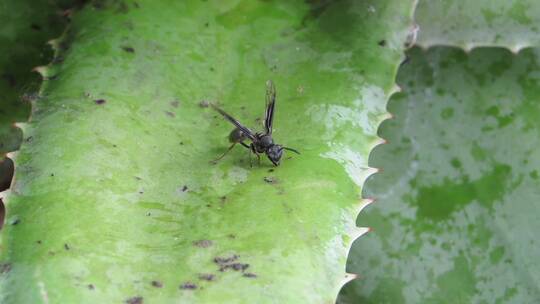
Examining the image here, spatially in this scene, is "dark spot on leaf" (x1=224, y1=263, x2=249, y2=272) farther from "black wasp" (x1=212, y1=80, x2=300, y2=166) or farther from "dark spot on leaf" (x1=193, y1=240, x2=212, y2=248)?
"black wasp" (x1=212, y1=80, x2=300, y2=166)

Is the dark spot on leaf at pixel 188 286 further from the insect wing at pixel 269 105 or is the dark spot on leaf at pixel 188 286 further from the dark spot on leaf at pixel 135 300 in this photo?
the insect wing at pixel 269 105

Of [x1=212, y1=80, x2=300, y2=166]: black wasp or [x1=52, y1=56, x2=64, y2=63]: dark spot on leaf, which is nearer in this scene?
[x1=212, y1=80, x2=300, y2=166]: black wasp

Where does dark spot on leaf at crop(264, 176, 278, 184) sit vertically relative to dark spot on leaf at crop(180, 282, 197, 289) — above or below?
above

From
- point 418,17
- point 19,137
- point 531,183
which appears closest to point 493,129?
point 531,183

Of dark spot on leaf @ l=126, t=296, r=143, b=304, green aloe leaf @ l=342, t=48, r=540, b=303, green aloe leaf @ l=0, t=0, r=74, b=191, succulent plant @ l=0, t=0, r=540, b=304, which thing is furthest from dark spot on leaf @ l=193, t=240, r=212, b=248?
green aloe leaf @ l=0, t=0, r=74, b=191

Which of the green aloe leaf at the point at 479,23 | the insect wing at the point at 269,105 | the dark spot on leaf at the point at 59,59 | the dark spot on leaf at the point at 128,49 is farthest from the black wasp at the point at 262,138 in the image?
the green aloe leaf at the point at 479,23

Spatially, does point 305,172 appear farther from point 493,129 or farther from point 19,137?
point 19,137
